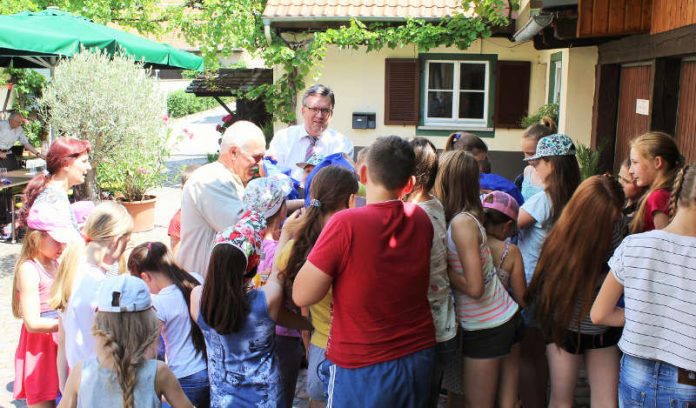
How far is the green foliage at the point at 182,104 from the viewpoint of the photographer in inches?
1287

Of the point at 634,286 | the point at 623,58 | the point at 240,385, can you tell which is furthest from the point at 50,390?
the point at 623,58

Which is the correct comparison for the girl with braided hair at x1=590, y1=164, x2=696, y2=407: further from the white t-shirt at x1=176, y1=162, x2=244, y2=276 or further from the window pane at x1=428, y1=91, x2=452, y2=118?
the window pane at x1=428, y1=91, x2=452, y2=118

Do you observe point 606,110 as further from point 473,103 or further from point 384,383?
point 384,383

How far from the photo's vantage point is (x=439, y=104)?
1342 centimetres

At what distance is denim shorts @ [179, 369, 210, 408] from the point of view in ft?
10.7

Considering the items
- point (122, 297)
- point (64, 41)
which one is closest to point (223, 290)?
point (122, 297)

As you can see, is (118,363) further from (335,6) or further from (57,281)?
(335,6)

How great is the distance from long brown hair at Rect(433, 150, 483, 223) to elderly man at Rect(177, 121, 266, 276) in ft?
3.48

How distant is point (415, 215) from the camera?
279 centimetres

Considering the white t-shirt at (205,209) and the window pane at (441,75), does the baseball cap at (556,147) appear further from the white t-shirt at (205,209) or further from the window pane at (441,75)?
the window pane at (441,75)

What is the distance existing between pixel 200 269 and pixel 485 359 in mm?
1621

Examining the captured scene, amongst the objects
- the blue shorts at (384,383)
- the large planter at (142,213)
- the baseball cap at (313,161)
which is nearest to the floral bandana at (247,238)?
the blue shorts at (384,383)

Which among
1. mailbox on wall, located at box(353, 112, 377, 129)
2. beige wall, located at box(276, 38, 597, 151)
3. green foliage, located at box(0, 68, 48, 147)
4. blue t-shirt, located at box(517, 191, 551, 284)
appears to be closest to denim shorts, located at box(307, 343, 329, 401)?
blue t-shirt, located at box(517, 191, 551, 284)

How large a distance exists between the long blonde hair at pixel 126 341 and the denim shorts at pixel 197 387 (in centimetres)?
71
